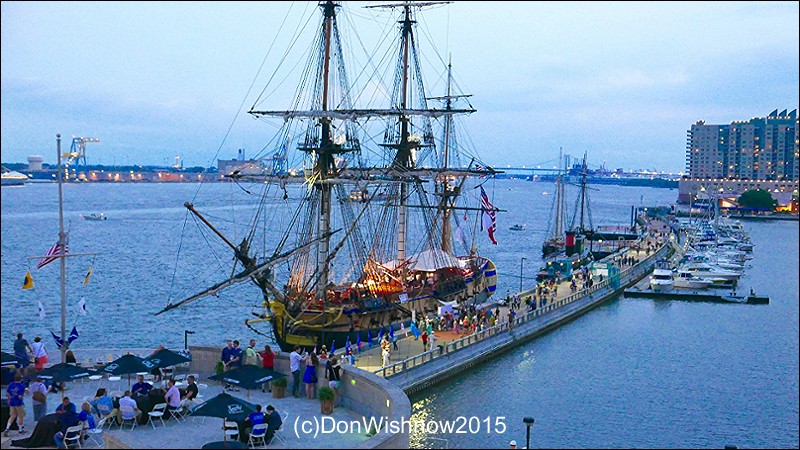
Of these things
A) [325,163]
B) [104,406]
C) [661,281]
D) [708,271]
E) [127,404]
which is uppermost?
[325,163]

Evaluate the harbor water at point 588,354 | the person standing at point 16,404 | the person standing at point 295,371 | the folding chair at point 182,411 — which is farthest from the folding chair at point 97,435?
the harbor water at point 588,354

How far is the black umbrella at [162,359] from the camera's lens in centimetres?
2162

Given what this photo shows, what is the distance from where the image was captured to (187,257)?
102 meters

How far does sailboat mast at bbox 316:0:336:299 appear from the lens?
4266 centimetres

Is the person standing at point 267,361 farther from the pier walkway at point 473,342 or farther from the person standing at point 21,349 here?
the pier walkway at point 473,342

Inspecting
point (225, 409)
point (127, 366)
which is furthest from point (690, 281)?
point (225, 409)

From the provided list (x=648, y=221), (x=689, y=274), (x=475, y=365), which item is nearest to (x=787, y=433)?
(x=475, y=365)

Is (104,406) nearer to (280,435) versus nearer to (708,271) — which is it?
(280,435)

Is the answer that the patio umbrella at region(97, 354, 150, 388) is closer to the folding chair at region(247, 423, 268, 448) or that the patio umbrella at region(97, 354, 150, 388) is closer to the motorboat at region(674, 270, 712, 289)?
the folding chair at region(247, 423, 268, 448)

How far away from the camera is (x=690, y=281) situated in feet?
233

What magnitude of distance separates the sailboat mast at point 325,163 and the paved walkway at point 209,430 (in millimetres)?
21032

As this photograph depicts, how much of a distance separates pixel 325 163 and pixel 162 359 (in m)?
23.8

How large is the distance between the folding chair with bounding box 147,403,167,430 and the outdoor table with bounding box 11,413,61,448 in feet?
6.96

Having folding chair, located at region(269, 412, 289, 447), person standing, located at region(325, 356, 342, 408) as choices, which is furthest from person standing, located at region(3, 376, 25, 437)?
person standing, located at region(325, 356, 342, 408)
